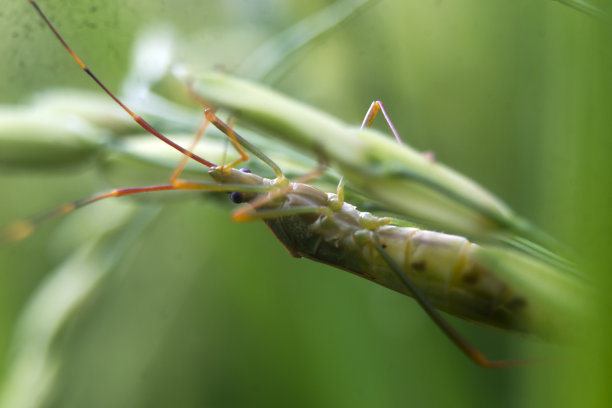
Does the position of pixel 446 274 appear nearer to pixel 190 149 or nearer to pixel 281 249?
pixel 190 149

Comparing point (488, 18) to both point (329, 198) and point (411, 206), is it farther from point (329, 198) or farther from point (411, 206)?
point (411, 206)

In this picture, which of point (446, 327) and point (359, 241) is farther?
point (359, 241)

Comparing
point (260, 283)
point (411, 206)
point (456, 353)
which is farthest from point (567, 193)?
point (260, 283)

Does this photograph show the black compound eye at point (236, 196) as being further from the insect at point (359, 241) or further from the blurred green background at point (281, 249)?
the blurred green background at point (281, 249)

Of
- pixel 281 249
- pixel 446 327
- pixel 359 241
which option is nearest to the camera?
pixel 446 327

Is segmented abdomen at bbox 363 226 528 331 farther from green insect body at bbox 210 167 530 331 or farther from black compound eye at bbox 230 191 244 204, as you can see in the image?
black compound eye at bbox 230 191 244 204

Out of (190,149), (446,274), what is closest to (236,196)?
(190,149)

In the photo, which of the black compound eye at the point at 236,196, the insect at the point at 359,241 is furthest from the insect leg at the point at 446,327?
the black compound eye at the point at 236,196
